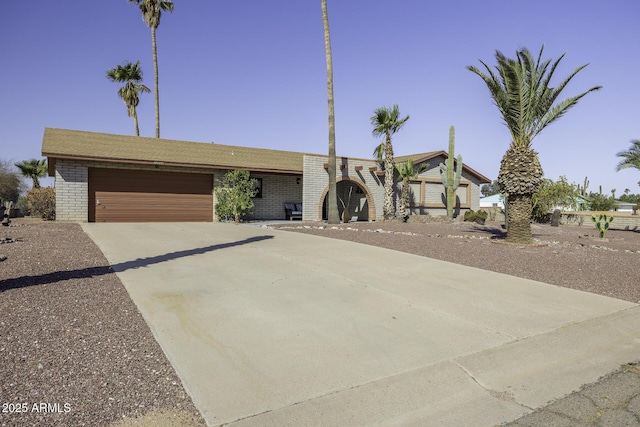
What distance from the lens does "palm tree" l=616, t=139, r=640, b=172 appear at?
2069 centimetres

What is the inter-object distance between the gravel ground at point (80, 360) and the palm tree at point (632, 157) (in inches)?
967

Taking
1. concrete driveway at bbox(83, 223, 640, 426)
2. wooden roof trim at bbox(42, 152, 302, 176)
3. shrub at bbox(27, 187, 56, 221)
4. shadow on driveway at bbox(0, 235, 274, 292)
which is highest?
wooden roof trim at bbox(42, 152, 302, 176)

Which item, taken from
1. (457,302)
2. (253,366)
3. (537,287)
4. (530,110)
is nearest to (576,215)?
(530,110)

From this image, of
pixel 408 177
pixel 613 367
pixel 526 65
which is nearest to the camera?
pixel 613 367

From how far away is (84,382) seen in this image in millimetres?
2992

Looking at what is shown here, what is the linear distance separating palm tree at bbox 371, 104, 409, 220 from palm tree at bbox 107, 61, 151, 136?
20556 millimetres

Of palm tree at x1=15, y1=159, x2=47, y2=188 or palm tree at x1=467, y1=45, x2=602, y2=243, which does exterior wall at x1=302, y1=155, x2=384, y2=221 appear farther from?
palm tree at x1=15, y1=159, x2=47, y2=188

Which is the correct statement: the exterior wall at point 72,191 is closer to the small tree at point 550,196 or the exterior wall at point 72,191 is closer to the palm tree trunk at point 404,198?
A: the palm tree trunk at point 404,198

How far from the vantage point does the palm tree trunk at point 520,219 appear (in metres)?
11.7

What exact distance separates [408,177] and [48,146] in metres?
17.7

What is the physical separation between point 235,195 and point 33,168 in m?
27.6

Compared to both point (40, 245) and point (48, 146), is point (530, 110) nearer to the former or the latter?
point (40, 245)

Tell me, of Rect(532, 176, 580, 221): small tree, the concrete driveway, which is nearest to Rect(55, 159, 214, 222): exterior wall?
the concrete driveway

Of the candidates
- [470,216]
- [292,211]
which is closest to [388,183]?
[292,211]
